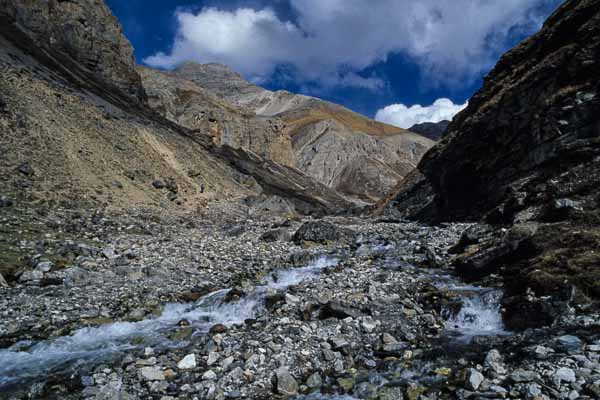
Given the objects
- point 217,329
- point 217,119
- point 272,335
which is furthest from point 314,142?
point 272,335

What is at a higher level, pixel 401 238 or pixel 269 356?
pixel 401 238

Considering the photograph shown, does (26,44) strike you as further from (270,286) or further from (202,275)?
(270,286)

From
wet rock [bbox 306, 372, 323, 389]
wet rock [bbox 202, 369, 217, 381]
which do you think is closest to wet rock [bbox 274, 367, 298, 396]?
wet rock [bbox 306, 372, 323, 389]

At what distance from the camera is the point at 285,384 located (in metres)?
7.24

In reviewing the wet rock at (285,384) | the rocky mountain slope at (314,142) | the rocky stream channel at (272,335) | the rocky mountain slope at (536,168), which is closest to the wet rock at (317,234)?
the rocky stream channel at (272,335)

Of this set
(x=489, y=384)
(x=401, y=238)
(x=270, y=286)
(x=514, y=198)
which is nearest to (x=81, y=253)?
(x=270, y=286)

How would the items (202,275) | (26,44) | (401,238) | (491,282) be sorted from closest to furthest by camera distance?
1. (491,282)
2. (202,275)
3. (401,238)
4. (26,44)

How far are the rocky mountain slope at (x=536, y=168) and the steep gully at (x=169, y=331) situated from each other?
0.97 m

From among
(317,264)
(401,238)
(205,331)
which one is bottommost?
(205,331)

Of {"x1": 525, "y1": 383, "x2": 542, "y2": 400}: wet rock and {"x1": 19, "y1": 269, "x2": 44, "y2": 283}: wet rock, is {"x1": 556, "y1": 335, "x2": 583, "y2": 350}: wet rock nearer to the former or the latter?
{"x1": 525, "y1": 383, "x2": 542, "y2": 400}: wet rock

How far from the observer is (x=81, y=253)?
15773 millimetres

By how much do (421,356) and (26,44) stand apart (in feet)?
166

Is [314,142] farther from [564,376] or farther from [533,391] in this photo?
[533,391]

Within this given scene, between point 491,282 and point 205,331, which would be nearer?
point 205,331
